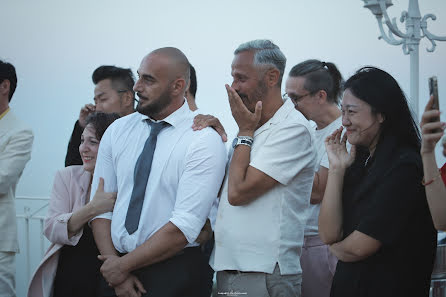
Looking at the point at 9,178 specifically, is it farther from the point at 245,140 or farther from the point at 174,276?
the point at 245,140

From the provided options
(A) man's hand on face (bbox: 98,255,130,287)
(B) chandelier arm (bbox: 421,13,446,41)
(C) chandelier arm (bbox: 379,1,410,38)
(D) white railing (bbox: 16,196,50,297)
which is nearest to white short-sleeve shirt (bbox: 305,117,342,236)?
(A) man's hand on face (bbox: 98,255,130,287)

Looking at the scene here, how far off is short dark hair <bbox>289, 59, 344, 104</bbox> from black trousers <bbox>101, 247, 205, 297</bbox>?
1.13 metres

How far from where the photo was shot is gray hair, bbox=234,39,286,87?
230cm

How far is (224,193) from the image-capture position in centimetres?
226

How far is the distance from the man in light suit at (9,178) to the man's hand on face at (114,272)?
0.98 metres

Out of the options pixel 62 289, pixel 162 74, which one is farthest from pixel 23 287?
pixel 162 74

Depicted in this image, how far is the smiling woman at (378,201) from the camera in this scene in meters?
1.88

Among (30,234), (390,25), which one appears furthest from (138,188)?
(390,25)

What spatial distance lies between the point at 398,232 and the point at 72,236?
146cm

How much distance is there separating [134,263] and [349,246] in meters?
0.83

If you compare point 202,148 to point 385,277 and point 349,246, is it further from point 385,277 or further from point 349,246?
point 385,277

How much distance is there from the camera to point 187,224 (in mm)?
2246

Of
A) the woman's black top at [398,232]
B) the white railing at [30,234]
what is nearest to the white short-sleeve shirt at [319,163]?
the woman's black top at [398,232]

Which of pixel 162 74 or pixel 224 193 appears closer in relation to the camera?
pixel 224 193
